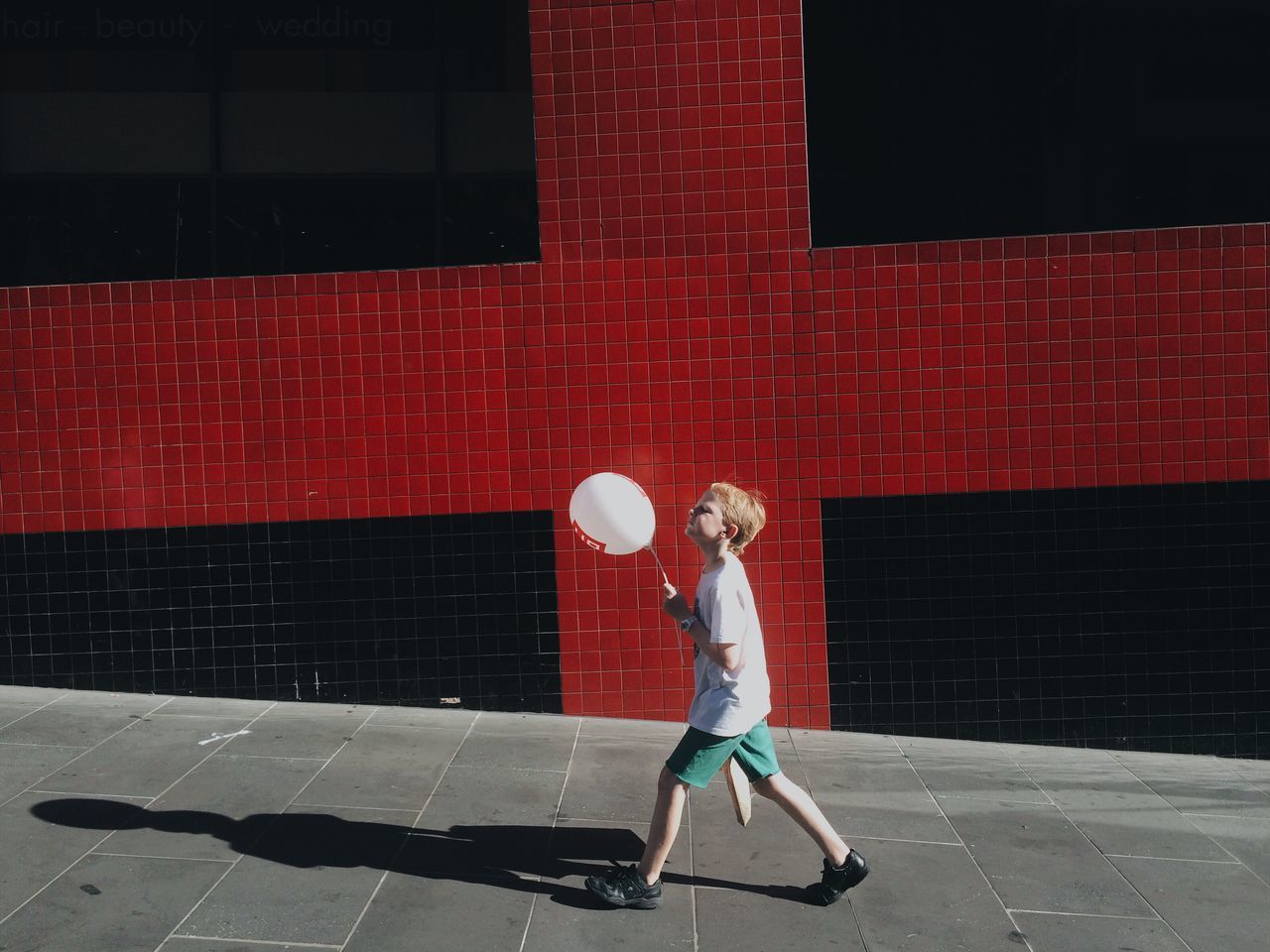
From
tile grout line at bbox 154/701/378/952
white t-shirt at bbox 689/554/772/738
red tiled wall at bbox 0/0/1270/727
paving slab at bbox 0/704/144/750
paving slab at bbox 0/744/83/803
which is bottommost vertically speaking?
tile grout line at bbox 154/701/378/952

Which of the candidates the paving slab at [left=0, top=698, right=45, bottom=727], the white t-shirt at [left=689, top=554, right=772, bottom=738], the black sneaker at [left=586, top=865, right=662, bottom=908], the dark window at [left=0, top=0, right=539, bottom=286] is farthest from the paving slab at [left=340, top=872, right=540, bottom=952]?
the dark window at [left=0, top=0, right=539, bottom=286]

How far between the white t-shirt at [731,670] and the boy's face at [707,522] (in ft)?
0.43

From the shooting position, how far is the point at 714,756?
13.7ft

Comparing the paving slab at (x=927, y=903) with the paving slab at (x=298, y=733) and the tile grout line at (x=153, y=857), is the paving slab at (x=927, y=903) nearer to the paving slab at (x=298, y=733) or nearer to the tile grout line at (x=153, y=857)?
the tile grout line at (x=153, y=857)

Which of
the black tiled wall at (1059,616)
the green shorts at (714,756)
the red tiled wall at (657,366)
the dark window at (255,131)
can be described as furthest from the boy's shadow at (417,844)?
the dark window at (255,131)

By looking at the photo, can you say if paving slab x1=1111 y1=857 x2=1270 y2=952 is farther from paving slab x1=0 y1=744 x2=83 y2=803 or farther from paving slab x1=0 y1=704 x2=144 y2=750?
paving slab x1=0 y1=704 x2=144 y2=750

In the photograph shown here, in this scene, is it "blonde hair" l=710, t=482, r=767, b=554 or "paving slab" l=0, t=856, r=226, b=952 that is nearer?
"paving slab" l=0, t=856, r=226, b=952

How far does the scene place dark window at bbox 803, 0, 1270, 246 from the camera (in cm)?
696

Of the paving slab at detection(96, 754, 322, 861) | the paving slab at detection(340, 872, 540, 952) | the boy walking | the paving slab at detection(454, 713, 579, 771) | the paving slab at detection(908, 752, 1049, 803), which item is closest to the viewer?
the paving slab at detection(340, 872, 540, 952)

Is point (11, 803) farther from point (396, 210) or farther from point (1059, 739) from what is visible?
point (1059, 739)

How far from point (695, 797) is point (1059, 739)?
2544 millimetres

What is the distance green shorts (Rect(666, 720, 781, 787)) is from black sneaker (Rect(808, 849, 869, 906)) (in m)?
0.45

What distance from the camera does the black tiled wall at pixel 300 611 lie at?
21.5 ft

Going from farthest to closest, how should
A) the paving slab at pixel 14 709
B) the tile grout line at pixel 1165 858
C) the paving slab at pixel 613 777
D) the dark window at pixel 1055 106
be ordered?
the dark window at pixel 1055 106
the paving slab at pixel 14 709
the paving slab at pixel 613 777
the tile grout line at pixel 1165 858
